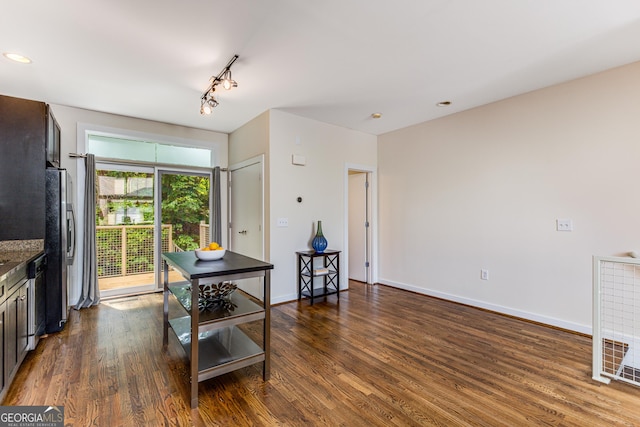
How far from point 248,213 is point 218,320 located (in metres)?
2.74

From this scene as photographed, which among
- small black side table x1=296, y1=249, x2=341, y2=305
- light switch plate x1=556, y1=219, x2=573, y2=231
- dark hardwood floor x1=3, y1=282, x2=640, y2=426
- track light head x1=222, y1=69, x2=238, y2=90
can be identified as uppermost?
track light head x1=222, y1=69, x2=238, y2=90

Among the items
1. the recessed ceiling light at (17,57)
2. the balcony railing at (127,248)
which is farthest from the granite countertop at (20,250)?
the recessed ceiling light at (17,57)

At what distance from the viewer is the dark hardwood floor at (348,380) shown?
1.81 m

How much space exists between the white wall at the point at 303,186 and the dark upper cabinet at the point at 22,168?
92.5 inches

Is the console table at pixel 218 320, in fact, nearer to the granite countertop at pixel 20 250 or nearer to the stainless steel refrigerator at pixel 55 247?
the granite countertop at pixel 20 250

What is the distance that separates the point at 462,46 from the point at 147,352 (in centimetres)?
379

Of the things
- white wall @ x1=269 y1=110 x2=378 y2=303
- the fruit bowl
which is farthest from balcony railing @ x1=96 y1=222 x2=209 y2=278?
the fruit bowl

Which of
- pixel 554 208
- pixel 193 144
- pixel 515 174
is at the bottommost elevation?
pixel 554 208

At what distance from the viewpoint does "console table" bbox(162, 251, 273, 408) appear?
1890mm

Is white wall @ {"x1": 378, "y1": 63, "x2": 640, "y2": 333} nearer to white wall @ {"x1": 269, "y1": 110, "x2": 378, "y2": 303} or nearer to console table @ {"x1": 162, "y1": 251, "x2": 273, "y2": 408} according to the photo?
white wall @ {"x1": 269, "y1": 110, "x2": 378, "y2": 303}

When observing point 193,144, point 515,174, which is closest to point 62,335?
point 193,144

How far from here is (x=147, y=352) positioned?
8.59 ft

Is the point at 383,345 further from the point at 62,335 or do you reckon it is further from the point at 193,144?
the point at 193,144

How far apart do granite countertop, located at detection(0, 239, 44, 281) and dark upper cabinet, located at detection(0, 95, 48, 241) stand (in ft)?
0.16
